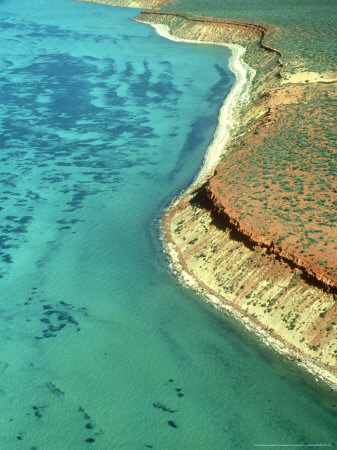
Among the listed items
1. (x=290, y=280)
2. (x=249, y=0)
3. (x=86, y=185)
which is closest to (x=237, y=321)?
(x=290, y=280)

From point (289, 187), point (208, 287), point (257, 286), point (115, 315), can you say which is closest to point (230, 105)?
point (289, 187)

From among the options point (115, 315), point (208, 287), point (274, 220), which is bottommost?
point (115, 315)

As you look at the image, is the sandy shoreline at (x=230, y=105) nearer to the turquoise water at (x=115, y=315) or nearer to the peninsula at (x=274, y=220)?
the peninsula at (x=274, y=220)

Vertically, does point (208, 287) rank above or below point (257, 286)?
below

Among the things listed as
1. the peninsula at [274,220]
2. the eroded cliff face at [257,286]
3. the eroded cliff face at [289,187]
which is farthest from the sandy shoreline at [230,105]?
the eroded cliff face at [257,286]

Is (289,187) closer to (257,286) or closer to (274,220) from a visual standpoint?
(274,220)

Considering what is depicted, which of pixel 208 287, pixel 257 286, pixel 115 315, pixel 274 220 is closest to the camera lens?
pixel 257 286
